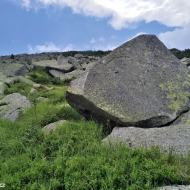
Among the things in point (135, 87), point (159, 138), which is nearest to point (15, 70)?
point (135, 87)

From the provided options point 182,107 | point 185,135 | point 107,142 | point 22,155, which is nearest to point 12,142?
point 22,155

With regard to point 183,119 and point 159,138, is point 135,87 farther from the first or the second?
point 159,138

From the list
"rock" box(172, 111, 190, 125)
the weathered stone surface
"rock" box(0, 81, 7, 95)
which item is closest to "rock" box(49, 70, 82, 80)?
"rock" box(0, 81, 7, 95)

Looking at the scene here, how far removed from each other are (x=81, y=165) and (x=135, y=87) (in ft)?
10.8

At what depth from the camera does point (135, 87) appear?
24.9 feet

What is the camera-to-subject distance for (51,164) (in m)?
5.18

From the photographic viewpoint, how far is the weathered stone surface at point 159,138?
18.3ft

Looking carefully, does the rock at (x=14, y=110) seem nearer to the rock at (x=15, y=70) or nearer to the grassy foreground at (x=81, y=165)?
the grassy foreground at (x=81, y=165)

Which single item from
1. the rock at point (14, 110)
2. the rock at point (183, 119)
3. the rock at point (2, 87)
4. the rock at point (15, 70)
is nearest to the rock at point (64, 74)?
the rock at point (15, 70)

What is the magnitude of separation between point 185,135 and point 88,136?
2.11 m

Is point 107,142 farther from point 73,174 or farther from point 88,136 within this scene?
point 73,174

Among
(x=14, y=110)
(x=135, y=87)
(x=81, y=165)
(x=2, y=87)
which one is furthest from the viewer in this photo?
(x=2, y=87)

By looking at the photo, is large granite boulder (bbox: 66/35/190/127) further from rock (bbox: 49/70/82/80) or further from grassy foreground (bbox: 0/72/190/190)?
rock (bbox: 49/70/82/80)

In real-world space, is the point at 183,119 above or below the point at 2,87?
below
